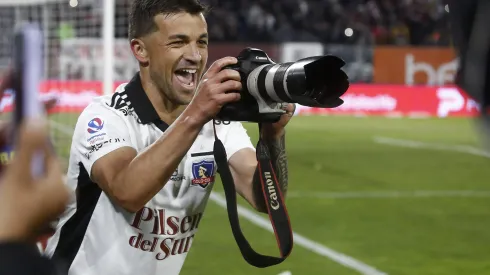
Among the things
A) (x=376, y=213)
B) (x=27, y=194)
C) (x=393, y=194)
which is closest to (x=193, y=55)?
(x=27, y=194)

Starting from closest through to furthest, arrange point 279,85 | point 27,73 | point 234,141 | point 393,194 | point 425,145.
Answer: point 27,73 < point 279,85 < point 234,141 < point 393,194 < point 425,145

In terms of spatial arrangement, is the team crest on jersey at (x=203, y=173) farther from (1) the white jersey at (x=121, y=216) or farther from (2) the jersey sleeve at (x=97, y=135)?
(2) the jersey sleeve at (x=97, y=135)

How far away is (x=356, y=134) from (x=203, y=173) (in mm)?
13544

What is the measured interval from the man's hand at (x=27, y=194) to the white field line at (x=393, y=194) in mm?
8183

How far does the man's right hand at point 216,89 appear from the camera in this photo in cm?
281

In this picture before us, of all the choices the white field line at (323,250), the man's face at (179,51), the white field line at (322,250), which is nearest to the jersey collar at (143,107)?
the man's face at (179,51)

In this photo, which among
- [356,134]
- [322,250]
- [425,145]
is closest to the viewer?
[322,250]

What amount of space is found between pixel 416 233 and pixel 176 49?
469 centimetres

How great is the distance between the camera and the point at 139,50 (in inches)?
139

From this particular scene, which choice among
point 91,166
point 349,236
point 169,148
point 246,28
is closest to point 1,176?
point 169,148

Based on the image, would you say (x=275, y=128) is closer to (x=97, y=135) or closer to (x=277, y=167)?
(x=277, y=167)

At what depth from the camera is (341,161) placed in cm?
1266

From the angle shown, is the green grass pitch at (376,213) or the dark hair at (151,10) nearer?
the dark hair at (151,10)

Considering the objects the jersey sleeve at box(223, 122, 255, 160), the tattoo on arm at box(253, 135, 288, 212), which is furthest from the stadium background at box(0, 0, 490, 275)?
the tattoo on arm at box(253, 135, 288, 212)
